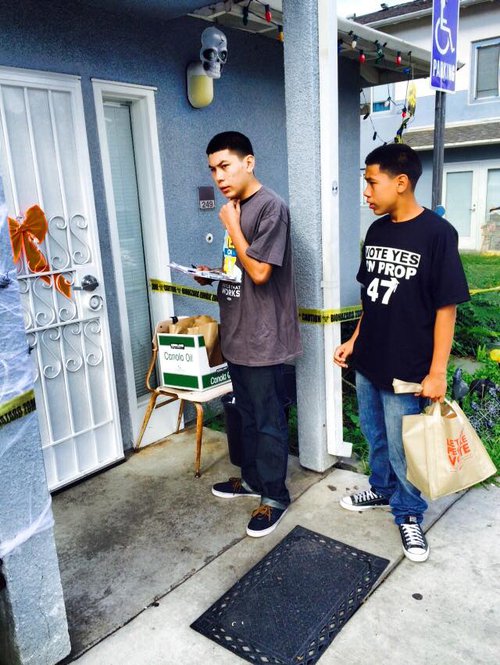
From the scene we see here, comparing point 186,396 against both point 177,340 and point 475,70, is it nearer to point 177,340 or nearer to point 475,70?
point 177,340

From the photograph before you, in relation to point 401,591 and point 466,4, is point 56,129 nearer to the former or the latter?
point 401,591

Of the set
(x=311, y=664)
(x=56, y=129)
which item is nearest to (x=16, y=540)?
(x=311, y=664)

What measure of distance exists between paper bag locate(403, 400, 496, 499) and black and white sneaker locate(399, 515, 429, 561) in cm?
40

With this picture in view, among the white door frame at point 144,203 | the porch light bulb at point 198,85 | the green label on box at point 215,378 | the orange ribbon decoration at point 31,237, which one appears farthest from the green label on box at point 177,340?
the porch light bulb at point 198,85

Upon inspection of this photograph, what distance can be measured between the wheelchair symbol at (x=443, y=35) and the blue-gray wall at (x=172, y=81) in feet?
5.99

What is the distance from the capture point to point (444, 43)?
3.50 meters

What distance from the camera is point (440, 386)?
2.48 m

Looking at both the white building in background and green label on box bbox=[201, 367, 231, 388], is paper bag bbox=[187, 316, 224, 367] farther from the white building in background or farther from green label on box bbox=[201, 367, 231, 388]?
the white building in background

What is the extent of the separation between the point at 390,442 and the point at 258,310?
0.95m

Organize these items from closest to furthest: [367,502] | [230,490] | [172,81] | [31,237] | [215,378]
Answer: [367,502], [31,237], [230,490], [215,378], [172,81]

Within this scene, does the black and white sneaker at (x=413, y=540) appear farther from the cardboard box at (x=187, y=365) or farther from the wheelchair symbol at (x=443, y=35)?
the wheelchair symbol at (x=443, y=35)

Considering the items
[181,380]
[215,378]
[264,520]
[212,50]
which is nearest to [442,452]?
[264,520]

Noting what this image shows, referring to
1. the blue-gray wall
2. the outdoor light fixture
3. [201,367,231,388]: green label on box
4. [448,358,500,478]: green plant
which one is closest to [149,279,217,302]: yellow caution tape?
the blue-gray wall

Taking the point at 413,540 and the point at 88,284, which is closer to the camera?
the point at 413,540
